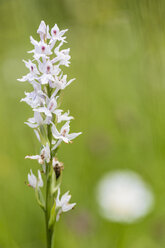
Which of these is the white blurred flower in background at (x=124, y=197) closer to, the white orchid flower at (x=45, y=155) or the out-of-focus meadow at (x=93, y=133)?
the out-of-focus meadow at (x=93, y=133)

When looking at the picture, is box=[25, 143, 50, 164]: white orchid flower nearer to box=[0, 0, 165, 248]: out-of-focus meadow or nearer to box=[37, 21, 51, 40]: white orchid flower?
box=[0, 0, 165, 248]: out-of-focus meadow

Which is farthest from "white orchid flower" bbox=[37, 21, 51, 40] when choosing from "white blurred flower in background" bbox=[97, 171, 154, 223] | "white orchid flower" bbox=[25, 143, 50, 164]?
"white blurred flower in background" bbox=[97, 171, 154, 223]

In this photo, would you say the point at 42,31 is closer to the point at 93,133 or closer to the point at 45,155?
the point at 45,155

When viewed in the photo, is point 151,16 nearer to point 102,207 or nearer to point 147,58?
point 147,58

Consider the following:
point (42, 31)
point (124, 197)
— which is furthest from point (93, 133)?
point (42, 31)

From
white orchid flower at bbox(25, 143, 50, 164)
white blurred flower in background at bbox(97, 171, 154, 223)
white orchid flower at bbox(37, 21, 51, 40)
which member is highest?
white orchid flower at bbox(37, 21, 51, 40)

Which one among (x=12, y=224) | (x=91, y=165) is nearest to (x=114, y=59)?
(x=91, y=165)
